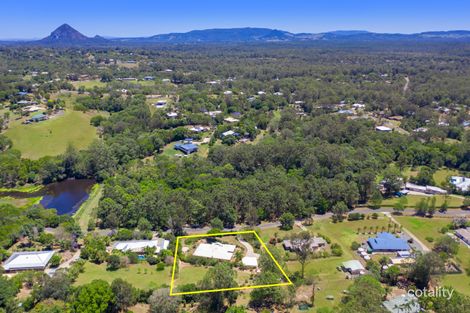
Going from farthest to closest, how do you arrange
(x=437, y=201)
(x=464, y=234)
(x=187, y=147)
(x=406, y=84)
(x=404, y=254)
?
1. (x=406, y=84)
2. (x=187, y=147)
3. (x=437, y=201)
4. (x=464, y=234)
5. (x=404, y=254)

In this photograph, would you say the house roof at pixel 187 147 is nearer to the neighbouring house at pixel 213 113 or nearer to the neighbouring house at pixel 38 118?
the neighbouring house at pixel 213 113

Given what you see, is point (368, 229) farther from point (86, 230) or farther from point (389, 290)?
point (86, 230)

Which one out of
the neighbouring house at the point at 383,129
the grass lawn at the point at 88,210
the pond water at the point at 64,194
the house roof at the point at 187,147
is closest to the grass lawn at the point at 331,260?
the grass lawn at the point at 88,210

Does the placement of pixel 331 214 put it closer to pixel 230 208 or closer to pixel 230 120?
pixel 230 208

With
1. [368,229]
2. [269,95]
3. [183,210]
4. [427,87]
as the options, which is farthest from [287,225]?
[427,87]

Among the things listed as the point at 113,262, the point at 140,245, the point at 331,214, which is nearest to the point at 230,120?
the point at 331,214

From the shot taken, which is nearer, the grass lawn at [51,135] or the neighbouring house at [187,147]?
the neighbouring house at [187,147]
